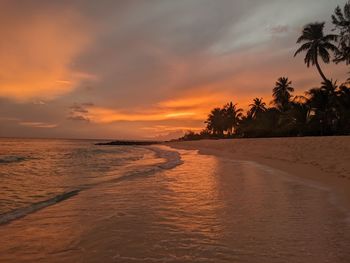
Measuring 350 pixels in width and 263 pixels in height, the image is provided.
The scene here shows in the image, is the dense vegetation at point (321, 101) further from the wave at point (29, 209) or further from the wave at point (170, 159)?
the wave at point (29, 209)

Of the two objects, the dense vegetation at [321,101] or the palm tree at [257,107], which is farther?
the palm tree at [257,107]

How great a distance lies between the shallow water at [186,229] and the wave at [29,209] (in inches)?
11.3

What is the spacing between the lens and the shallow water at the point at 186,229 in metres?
4.62

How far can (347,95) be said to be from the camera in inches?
1585

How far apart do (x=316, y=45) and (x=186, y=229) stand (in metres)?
44.5

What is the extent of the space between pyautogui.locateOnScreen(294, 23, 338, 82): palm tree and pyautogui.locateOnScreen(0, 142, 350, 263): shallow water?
128ft

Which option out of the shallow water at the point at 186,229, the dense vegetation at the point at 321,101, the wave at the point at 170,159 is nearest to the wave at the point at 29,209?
the shallow water at the point at 186,229

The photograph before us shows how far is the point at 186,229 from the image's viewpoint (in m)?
5.91

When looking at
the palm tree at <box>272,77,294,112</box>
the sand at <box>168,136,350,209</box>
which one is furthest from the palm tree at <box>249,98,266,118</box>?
the sand at <box>168,136,350,209</box>

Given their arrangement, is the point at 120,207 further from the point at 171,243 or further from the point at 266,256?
the point at 266,256

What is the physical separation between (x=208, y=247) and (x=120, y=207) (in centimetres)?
359

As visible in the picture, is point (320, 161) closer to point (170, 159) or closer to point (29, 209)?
point (170, 159)

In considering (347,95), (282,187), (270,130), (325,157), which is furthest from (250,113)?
(282,187)

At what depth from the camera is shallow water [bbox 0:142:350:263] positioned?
4625 millimetres
